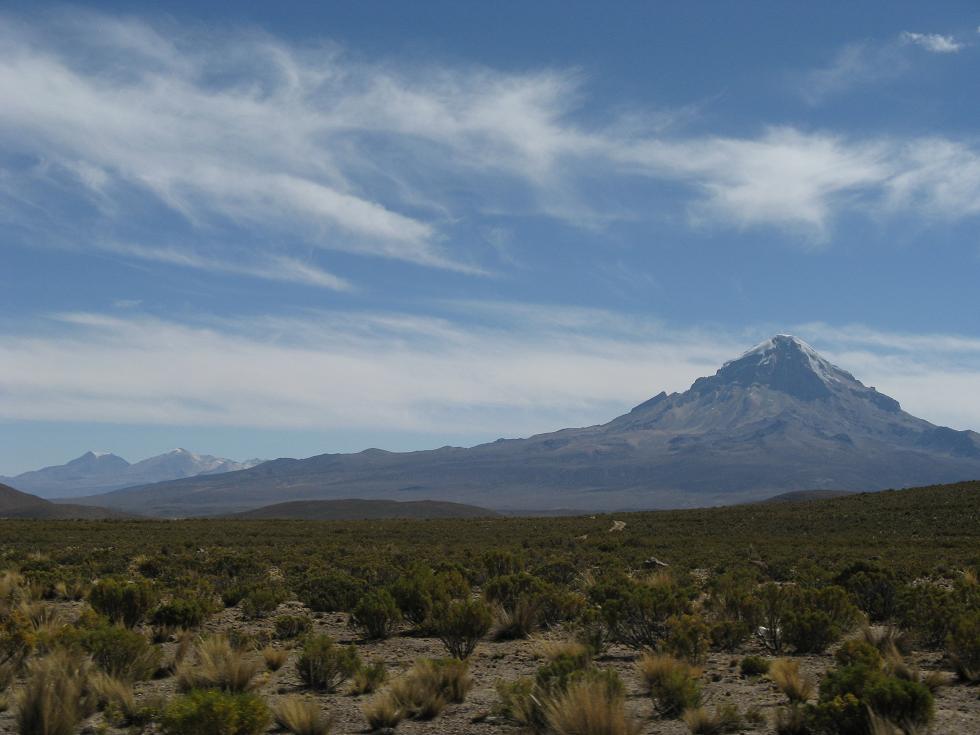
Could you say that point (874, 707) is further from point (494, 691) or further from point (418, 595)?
point (418, 595)

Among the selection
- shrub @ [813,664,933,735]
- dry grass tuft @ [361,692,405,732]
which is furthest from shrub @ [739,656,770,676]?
dry grass tuft @ [361,692,405,732]

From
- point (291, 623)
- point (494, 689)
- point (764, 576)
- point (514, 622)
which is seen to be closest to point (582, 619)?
point (514, 622)

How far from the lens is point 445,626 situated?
1333 centimetres

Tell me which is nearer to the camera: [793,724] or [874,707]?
[874,707]

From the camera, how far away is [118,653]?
11.1 meters

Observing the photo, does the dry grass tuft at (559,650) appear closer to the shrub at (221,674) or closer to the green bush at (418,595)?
the green bush at (418,595)

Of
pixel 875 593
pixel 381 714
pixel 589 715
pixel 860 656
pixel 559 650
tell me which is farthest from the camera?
pixel 875 593

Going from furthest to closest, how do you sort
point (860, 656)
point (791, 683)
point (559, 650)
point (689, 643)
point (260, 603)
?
point (260, 603)
point (559, 650)
point (689, 643)
point (860, 656)
point (791, 683)

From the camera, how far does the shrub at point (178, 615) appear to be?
15242 millimetres

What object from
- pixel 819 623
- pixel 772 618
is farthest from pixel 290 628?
pixel 819 623

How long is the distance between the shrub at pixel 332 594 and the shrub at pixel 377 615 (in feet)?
6.49

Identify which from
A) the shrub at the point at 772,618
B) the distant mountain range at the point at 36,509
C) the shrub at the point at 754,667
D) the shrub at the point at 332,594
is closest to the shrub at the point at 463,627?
the shrub at the point at 754,667

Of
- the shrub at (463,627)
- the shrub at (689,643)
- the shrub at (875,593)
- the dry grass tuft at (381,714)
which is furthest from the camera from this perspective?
the shrub at (875,593)

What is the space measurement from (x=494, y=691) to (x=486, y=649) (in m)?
3.22
